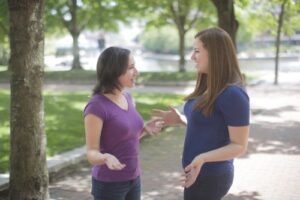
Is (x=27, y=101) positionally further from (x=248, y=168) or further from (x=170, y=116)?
(x=248, y=168)

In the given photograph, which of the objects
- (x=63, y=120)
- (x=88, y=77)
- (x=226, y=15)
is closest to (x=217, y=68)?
(x=63, y=120)

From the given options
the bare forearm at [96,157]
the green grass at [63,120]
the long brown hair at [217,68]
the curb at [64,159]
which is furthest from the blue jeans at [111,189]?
the curb at [64,159]

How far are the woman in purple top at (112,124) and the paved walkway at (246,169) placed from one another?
2.97 m

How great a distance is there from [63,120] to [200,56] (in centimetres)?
873

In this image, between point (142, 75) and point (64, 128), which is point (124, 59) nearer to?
point (64, 128)

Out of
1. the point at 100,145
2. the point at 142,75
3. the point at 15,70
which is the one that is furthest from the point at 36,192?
the point at 142,75

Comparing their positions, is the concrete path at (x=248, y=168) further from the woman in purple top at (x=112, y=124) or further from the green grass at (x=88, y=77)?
the green grass at (x=88, y=77)

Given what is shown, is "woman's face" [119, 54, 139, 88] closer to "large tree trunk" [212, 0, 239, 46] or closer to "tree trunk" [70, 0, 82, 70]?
"large tree trunk" [212, 0, 239, 46]

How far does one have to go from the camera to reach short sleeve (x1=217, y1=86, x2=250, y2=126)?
2.91 m

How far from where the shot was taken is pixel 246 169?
768 cm

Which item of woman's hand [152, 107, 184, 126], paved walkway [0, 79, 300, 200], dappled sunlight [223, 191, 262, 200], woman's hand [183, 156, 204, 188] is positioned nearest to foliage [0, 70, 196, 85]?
paved walkway [0, 79, 300, 200]

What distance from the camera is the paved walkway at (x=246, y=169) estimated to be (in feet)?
20.9

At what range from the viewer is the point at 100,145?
128 inches

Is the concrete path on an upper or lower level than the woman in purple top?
lower
